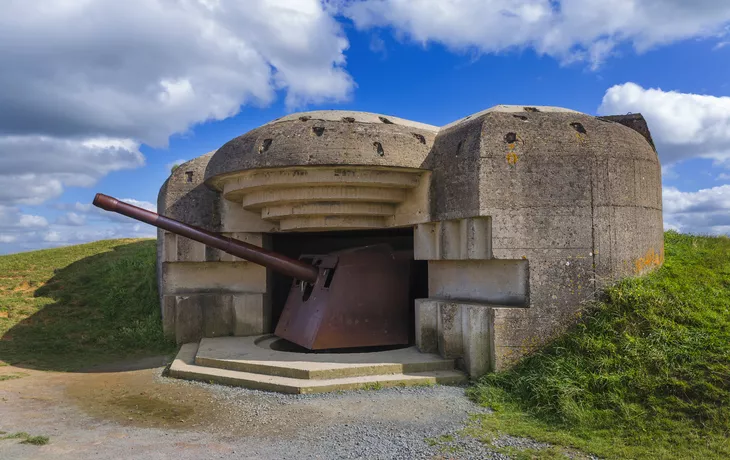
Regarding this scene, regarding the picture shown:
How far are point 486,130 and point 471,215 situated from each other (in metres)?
1.09

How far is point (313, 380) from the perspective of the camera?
20.9ft

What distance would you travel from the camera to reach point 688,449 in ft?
14.2

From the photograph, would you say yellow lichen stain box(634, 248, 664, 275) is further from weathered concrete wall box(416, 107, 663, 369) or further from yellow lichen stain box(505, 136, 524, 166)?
yellow lichen stain box(505, 136, 524, 166)

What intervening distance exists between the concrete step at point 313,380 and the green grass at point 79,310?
268 centimetres

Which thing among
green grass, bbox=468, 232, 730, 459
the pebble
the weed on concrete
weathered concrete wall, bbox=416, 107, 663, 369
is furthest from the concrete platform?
the weed on concrete

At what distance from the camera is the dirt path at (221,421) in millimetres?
4559

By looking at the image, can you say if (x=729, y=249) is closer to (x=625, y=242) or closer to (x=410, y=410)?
(x=625, y=242)

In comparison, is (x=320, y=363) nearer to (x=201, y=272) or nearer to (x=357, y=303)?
(x=357, y=303)

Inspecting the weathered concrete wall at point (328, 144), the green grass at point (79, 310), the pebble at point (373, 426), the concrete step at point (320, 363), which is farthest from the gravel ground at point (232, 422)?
the weathered concrete wall at point (328, 144)

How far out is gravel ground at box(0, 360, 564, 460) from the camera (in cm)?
454

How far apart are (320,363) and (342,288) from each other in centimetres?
163

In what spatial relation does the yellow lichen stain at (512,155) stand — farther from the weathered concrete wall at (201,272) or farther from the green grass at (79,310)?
the green grass at (79,310)

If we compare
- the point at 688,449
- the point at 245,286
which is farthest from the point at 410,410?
the point at 245,286

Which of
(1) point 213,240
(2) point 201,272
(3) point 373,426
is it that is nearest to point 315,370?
(3) point 373,426
